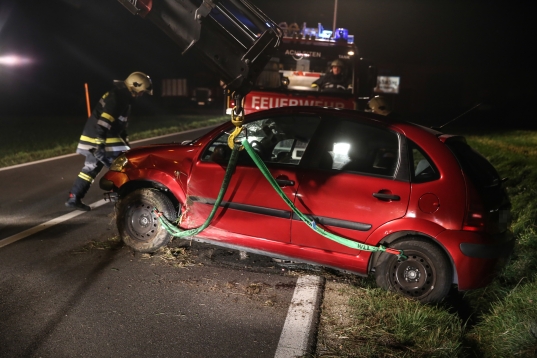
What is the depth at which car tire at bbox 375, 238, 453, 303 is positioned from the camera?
4.34 m

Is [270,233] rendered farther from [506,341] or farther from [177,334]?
[506,341]

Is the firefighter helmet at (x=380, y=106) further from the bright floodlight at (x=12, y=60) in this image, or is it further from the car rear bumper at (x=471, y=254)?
the bright floodlight at (x=12, y=60)

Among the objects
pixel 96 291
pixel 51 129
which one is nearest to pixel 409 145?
pixel 96 291

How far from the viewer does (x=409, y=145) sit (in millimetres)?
4543

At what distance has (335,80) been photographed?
1131 centimetres

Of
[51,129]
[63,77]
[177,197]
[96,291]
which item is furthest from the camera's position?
[63,77]

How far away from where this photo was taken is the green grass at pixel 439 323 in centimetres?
358

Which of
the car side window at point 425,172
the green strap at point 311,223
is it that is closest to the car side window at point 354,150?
the car side window at point 425,172

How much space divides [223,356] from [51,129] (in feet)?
55.5

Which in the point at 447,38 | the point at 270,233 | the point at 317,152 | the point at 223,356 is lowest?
the point at 223,356

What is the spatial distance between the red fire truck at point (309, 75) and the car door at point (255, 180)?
19.0 ft

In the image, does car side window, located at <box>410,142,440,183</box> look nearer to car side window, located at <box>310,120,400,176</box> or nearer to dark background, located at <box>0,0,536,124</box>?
car side window, located at <box>310,120,400,176</box>

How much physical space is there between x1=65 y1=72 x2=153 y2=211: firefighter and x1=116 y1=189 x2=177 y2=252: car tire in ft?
5.59

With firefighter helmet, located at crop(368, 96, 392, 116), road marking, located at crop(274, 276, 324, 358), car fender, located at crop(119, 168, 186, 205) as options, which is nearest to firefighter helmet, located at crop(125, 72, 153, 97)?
car fender, located at crop(119, 168, 186, 205)
